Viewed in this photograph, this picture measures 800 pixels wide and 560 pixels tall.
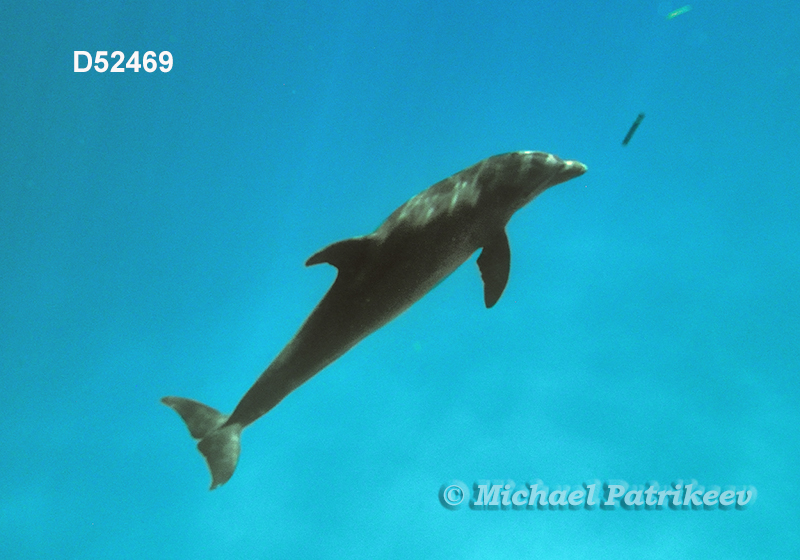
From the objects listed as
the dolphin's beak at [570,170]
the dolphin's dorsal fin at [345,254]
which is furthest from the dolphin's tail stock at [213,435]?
the dolphin's beak at [570,170]

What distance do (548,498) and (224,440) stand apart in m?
7.34

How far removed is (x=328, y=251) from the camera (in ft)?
22.3

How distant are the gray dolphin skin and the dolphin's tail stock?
0.32 m

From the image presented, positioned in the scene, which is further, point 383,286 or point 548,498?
point 548,498

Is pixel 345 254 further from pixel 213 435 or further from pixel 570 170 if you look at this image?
pixel 213 435

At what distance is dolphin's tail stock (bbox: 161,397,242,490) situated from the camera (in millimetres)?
8531

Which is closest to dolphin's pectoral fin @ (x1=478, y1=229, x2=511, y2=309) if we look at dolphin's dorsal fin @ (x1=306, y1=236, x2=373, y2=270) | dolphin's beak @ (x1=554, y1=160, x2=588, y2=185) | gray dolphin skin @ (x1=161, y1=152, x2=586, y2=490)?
gray dolphin skin @ (x1=161, y1=152, x2=586, y2=490)

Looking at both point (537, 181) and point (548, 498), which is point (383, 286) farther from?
point (548, 498)

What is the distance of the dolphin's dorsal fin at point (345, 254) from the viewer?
6.78 meters

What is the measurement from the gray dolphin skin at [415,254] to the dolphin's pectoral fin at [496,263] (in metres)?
0.01

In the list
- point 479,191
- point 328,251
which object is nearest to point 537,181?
point 479,191

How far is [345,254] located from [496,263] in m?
2.06

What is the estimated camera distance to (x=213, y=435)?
9.01 metres

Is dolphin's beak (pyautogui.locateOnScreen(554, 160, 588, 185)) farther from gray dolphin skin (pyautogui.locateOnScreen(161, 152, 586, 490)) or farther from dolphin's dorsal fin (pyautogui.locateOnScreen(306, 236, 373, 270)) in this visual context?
dolphin's dorsal fin (pyautogui.locateOnScreen(306, 236, 373, 270))
